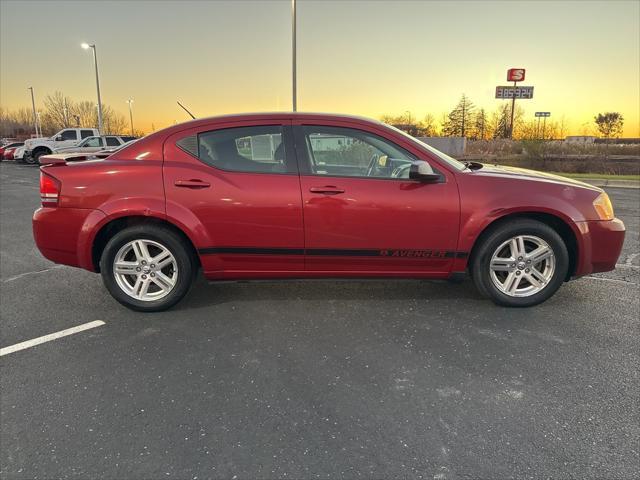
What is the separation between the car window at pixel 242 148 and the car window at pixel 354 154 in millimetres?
269

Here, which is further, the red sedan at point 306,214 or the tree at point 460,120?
the tree at point 460,120

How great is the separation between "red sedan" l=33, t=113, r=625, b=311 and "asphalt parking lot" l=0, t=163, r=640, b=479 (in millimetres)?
384

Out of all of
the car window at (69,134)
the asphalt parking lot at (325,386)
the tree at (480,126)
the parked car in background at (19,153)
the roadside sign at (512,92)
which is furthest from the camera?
the tree at (480,126)

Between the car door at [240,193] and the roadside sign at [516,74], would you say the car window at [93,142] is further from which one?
the roadside sign at [516,74]

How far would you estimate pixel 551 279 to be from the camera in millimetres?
3771

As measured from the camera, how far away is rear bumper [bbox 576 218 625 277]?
3.71m

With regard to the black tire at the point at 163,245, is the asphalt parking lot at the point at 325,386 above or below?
below

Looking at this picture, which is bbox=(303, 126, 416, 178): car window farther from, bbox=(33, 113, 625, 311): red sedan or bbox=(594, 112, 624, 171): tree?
bbox=(594, 112, 624, 171): tree

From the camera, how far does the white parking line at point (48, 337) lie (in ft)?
10.4

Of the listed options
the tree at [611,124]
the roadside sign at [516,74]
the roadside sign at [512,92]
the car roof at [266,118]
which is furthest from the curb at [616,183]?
the tree at [611,124]

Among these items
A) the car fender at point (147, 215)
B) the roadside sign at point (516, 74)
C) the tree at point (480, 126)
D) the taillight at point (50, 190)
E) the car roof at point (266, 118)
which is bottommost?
the car fender at point (147, 215)

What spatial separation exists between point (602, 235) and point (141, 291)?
4.01 metres

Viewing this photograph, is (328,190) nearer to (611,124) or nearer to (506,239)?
(506,239)

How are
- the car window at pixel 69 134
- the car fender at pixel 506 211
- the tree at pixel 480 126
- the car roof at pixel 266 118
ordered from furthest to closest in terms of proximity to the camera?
Result: 1. the tree at pixel 480 126
2. the car window at pixel 69 134
3. the car roof at pixel 266 118
4. the car fender at pixel 506 211
